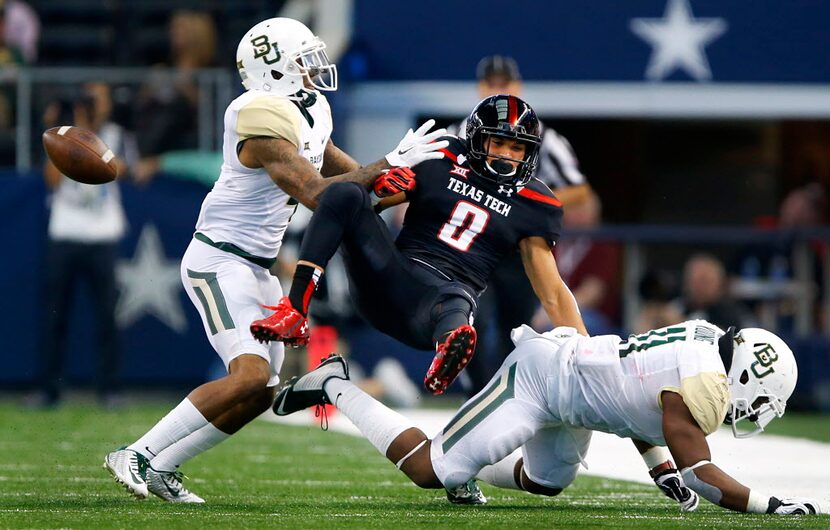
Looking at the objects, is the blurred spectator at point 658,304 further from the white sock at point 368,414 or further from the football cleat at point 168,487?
the football cleat at point 168,487

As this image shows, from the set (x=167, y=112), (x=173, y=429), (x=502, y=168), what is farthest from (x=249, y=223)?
(x=167, y=112)

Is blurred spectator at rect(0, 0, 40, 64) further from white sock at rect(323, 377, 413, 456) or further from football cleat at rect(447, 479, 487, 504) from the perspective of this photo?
football cleat at rect(447, 479, 487, 504)

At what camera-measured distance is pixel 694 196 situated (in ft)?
44.3

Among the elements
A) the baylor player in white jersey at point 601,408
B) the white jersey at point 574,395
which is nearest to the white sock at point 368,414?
the baylor player in white jersey at point 601,408

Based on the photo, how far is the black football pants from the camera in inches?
200

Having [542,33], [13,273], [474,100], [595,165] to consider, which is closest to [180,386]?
[13,273]

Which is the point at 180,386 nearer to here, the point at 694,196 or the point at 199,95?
the point at 199,95

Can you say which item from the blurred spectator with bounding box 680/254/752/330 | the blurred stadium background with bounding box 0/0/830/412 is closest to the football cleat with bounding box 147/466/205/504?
the blurred stadium background with bounding box 0/0/830/412

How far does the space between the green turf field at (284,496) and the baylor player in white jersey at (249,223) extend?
8.5 inches

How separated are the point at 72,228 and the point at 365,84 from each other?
257 cm

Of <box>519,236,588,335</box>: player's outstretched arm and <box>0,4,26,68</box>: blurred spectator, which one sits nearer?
<box>519,236,588,335</box>: player's outstretched arm

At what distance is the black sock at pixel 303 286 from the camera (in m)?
4.99

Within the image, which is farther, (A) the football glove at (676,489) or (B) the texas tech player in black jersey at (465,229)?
(B) the texas tech player in black jersey at (465,229)

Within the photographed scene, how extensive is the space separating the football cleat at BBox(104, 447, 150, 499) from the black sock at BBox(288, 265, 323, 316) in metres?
0.72
